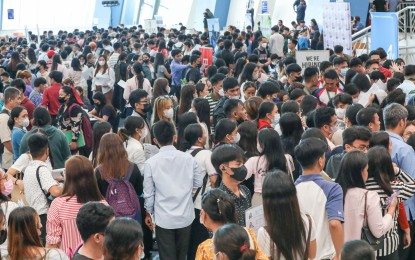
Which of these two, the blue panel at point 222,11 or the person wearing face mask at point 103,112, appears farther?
the blue panel at point 222,11

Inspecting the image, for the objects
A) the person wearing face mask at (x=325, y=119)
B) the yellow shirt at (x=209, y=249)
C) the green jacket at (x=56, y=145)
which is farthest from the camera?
the green jacket at (x=56, y=145)

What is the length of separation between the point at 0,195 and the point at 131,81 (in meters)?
6.38

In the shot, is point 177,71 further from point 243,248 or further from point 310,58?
point 243,248

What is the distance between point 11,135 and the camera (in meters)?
8.25

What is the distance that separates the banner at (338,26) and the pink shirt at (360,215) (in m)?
9.77

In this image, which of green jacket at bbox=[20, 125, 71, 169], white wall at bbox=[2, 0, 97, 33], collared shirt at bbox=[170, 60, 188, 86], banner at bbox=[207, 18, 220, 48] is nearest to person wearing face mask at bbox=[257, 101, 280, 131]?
green jacket at bbox=[20, 125, 71, 169]

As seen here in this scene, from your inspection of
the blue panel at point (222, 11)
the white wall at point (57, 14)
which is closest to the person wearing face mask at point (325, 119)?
the blue panel at point (222, 11)

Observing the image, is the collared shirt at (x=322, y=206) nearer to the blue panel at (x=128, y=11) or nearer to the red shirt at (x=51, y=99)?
the red shirt at (x=51, y=99)

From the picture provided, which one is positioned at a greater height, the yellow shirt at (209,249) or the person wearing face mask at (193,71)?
the person wearing face mask at (193,71)

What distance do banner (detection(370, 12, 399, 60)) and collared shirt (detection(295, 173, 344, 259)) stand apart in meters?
9.54

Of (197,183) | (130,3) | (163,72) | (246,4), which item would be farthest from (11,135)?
(130,3)

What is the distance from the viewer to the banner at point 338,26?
47.3 ft

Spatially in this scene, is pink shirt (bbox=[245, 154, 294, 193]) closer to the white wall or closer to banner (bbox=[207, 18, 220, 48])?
banner (bbox=[207, 18, 220, 48])

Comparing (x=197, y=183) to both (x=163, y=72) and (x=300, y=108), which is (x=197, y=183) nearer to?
(x=300, y=108)
